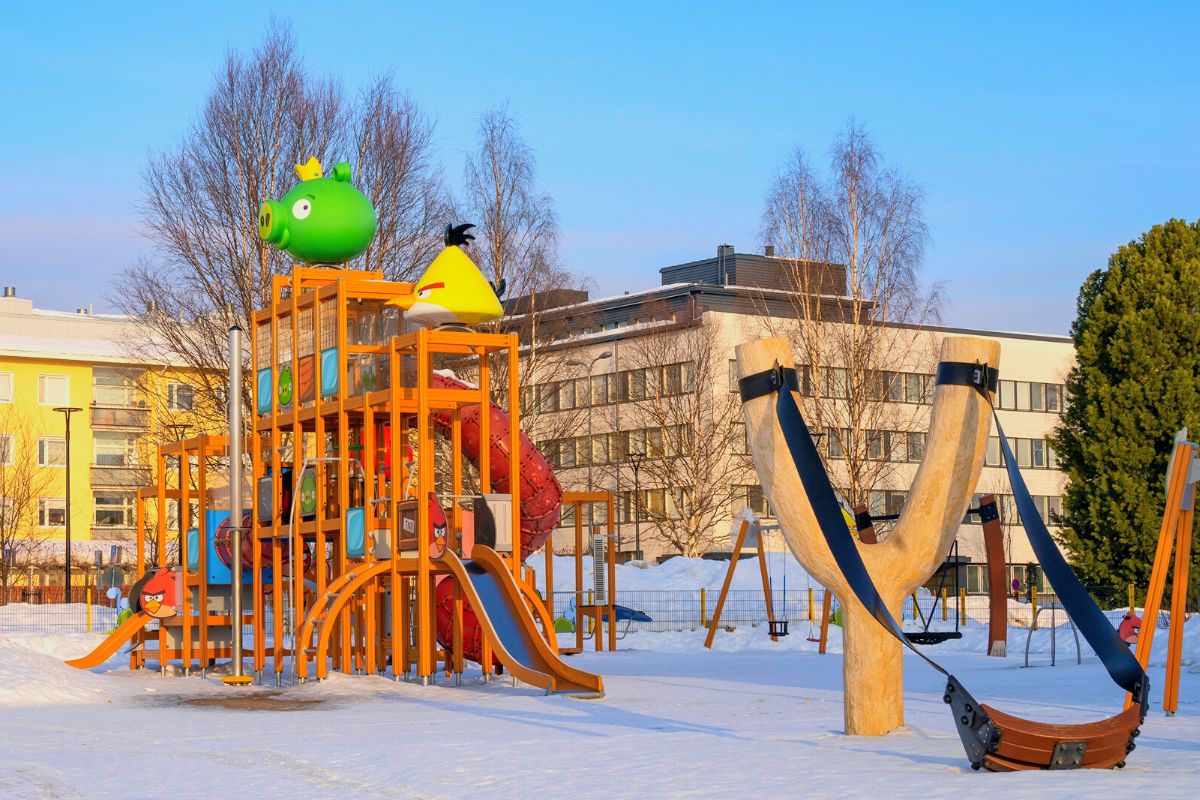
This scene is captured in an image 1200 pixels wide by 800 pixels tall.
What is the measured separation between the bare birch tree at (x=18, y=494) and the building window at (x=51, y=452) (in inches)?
59.1

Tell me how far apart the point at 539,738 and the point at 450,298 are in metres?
8.92

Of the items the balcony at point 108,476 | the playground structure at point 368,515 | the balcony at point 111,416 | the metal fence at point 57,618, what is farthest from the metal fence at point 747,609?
the balcony at point 111,416

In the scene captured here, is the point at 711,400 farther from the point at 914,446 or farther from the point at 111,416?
the point at 111,416

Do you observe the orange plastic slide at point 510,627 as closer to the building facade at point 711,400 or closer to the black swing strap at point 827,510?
the black swing strap at point 827,510

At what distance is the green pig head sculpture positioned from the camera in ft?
75.4

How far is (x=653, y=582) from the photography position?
45.0 metres

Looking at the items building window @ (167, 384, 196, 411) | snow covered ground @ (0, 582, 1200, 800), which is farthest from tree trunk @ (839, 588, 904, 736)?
building window @ (167, 384, 196, 411)

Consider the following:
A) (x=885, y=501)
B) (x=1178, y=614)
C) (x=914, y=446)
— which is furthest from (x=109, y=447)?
(x=1178, y=614)

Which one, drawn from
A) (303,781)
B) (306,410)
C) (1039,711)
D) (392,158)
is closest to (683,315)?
(392,158)

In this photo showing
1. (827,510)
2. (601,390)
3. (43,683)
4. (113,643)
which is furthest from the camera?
(601,390)

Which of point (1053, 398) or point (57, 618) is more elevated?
point (1053, 398)

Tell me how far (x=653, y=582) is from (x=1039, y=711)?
2950 centimetres

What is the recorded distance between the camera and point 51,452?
74.9m

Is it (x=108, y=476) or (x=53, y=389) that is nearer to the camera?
(x=53, y=389)
